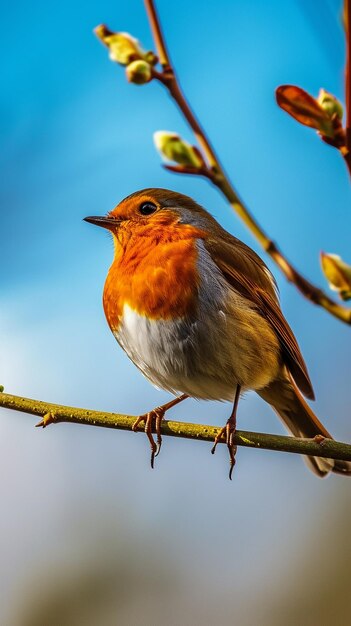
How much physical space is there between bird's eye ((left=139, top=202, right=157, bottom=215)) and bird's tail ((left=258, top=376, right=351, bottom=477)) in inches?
37.8

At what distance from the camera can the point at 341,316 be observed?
0.87m

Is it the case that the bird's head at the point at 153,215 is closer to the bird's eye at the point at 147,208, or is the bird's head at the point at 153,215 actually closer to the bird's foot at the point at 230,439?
the bird's eye at the point at 147,208

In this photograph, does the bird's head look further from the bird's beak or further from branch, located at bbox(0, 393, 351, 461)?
branch, located at bbox(0, 393, 351, 461)

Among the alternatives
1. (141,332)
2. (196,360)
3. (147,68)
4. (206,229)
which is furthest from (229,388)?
(147,68)

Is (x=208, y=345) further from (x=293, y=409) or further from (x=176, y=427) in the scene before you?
(x=293, y=409)

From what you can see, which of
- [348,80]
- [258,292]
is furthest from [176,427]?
[348,80]

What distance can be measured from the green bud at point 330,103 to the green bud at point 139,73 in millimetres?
211

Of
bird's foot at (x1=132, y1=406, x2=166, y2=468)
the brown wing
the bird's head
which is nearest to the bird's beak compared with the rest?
the bird's head

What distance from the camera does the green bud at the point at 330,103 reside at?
97 cm

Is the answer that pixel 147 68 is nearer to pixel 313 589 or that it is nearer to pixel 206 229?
pixel 206 229

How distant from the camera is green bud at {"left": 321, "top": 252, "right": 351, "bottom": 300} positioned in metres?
0.95

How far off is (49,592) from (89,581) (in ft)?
0.96

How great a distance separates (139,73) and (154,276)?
85.5 inches

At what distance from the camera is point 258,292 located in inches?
140
